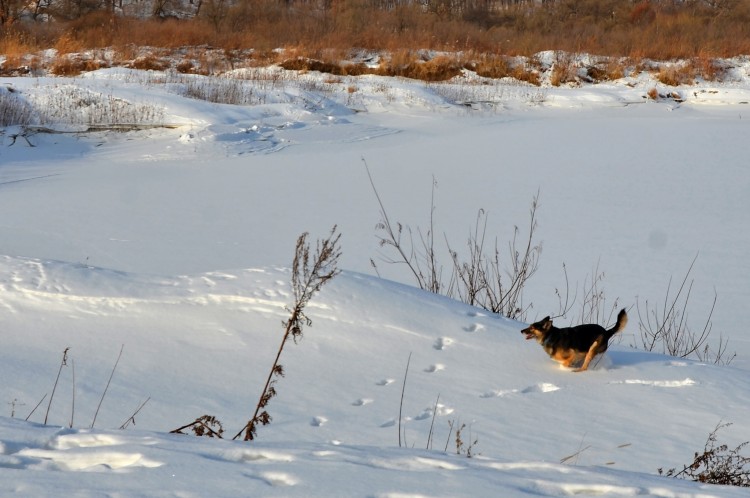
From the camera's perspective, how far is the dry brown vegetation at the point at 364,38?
20812 millimetres

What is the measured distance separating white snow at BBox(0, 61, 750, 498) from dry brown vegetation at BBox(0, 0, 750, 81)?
810 cm

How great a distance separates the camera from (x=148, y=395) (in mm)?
3297

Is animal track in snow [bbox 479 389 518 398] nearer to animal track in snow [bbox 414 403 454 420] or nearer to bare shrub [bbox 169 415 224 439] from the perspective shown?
animal track in snow [bbox 414 403 454 420]

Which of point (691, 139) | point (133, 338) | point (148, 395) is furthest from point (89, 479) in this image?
point (691, 139)

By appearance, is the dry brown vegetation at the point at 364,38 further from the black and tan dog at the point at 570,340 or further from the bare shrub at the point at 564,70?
the black and tan dog at the point at 570,340

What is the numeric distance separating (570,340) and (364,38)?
857 inches

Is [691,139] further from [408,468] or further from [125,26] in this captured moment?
[125,26]

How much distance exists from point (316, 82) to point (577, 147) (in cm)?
725

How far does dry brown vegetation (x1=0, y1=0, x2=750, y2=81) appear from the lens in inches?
819

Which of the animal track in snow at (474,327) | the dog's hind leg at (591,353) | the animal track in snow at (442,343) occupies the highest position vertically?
the dog's hind leg at (591,353)

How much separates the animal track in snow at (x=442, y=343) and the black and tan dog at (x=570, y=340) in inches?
17.9

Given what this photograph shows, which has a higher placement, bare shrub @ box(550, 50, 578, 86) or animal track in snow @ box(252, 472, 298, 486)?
bare shrub @ box(550, 50, 578, 86)

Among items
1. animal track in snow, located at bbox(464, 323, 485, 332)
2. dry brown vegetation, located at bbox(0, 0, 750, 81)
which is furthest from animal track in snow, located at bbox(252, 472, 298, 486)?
dry brown vegetation, located at bbox(0, 0, 750, 81)

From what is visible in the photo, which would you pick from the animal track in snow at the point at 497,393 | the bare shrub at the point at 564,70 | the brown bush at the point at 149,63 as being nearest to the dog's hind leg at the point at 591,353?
the animal track in snow at the point at 497,393
